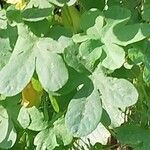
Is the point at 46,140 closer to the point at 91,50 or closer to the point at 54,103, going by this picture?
the point at 54,103

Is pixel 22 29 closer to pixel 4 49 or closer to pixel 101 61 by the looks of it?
pixel 4 49

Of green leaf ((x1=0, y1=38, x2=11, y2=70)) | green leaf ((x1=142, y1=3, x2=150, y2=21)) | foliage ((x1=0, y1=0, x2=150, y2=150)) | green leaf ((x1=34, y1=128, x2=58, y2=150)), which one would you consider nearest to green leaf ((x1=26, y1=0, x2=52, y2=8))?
foliage ((x1=0, y1=0, x2=150, y2=150))

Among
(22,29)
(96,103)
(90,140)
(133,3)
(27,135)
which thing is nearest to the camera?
(96,103)

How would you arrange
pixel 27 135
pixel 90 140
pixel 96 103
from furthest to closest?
pixel 90 140
pixel 27 135
pixel 96 103

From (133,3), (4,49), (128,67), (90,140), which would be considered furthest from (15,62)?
(90,140)

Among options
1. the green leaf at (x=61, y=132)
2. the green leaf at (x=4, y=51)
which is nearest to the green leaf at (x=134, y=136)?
the green leaf at (x=61, y=132)

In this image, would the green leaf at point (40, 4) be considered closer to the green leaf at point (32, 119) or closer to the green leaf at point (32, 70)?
the green leaf at point (32, 70)

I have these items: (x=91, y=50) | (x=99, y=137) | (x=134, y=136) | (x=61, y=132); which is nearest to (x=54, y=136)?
(x=61, y=132)
